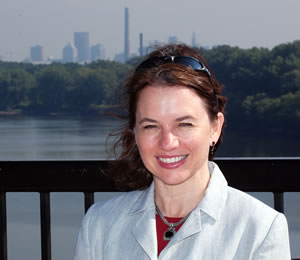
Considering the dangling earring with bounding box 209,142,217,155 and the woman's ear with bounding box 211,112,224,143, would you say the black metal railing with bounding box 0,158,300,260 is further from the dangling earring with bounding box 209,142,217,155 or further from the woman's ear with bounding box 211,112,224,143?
the woman's ear with bounding box 211,112,224,143

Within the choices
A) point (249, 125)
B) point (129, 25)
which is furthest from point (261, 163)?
point (129, 25)

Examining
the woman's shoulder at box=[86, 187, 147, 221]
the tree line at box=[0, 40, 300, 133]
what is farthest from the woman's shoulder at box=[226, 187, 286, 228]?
the tree line at box=[0, 40, 300, 133]

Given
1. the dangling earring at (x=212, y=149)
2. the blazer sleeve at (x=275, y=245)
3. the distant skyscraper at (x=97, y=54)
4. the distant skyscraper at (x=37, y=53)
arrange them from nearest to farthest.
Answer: the blazer sleeve at (x=275, y=245), the dangling earring at (x=212, y=149), the distant skyscraper at (x=97, y=54), the distant skyscraper at (x=37, y=53)

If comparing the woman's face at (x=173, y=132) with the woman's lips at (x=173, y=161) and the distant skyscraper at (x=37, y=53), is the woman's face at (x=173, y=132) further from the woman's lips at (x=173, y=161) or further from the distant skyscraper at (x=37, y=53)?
the distant skyscraper at (x=37, y=53)

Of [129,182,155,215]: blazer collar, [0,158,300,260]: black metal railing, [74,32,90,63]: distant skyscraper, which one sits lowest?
[0,158,300,260]: black metal railing

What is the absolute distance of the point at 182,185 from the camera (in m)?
1.04

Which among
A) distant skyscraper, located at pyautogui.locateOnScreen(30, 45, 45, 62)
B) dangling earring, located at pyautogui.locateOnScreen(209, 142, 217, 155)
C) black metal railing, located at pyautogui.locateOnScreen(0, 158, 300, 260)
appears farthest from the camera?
distant skyscraper, located at pyautogui.locateOnScreen(30, 45, 45, 62)

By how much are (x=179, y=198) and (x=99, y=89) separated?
5.18ft

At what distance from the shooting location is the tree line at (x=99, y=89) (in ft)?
8.38

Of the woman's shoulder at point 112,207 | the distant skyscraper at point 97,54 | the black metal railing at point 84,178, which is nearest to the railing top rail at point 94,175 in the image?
the black metal railing at point 84,178

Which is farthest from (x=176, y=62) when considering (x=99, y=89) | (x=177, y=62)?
(x=99, y=89)

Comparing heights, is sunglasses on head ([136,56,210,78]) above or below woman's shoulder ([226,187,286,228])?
above

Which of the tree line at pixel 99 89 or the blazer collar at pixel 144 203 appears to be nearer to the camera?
the blazer collar at pixel 144 203

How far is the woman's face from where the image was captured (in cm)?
98
